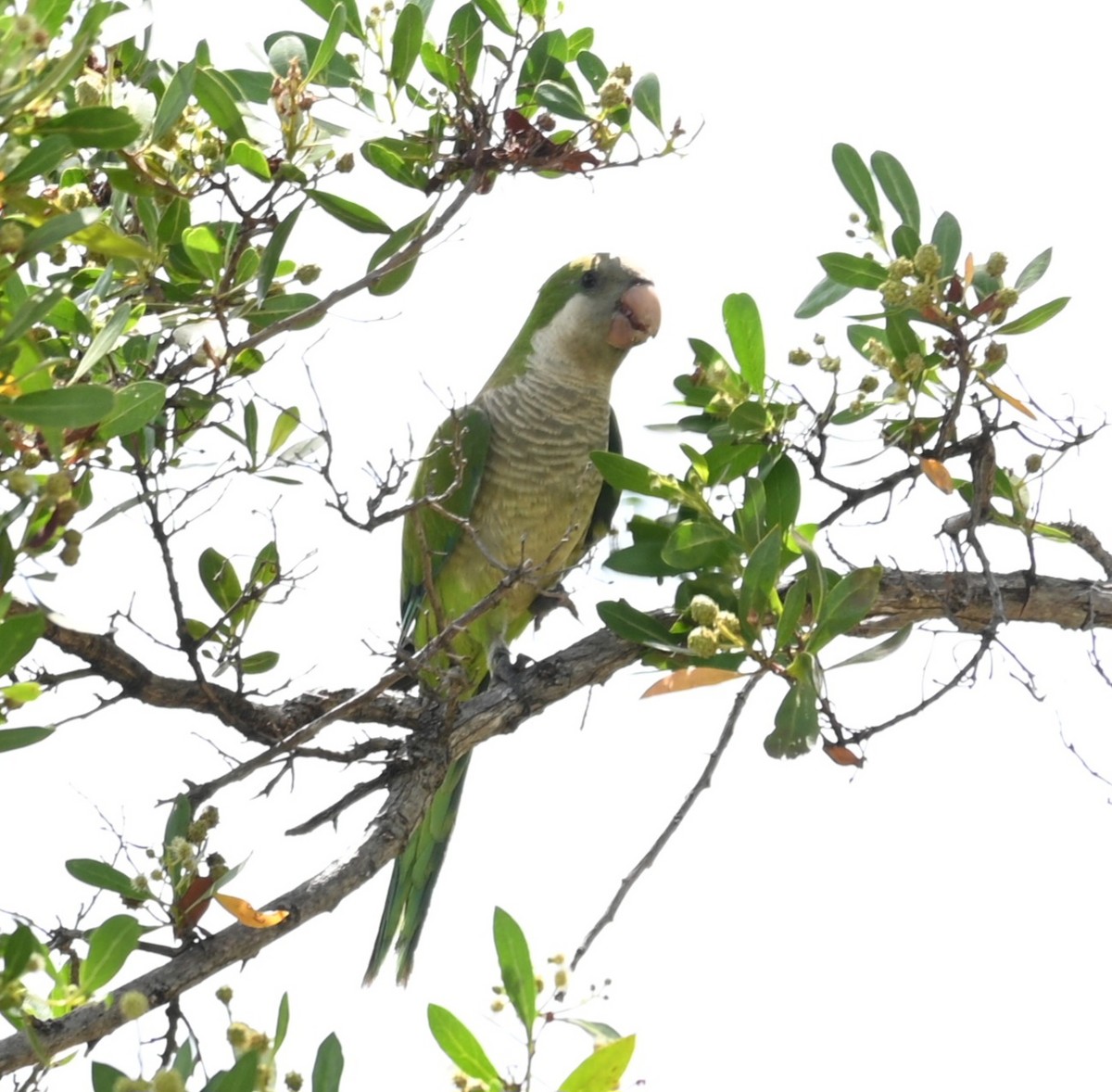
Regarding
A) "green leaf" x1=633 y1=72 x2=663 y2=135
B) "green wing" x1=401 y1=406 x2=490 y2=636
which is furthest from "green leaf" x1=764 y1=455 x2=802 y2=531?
"green wing" x1=401 y1=406 x2=490 y2=636

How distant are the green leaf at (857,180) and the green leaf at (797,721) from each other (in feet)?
2.95

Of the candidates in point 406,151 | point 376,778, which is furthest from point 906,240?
point 376,778

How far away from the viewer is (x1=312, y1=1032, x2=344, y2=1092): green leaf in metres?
1.99

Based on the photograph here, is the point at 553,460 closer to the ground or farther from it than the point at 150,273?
farther from it

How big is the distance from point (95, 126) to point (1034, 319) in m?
1.75

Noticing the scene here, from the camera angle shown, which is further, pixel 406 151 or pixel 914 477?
pixel 914 477

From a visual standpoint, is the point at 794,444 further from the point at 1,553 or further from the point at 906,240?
the point at 1,553

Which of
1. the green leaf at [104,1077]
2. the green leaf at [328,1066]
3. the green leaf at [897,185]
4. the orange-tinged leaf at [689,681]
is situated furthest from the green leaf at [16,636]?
the green leaf at [897,185]

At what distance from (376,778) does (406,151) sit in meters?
1.32

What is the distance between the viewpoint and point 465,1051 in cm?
206

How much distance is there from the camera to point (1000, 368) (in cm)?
269

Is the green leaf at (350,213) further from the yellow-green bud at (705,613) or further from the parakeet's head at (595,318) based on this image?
the parakeet's head at (595,318)

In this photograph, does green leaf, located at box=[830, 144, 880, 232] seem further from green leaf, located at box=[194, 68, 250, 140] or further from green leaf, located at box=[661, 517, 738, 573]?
green leaf, located at box=[194, 68, 250, 140]

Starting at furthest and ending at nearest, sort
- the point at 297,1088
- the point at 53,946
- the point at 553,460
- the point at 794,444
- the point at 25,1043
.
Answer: the point at 553,460 → the point at 794,444 → the point at 53,946 → the point at 25,1043 → the point at 297,1088
